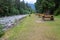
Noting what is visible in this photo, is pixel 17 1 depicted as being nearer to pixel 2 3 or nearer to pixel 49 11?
pixel 2 3

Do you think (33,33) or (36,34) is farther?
(33,33)

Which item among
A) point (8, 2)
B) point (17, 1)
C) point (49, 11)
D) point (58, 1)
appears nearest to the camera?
point (58, 1)

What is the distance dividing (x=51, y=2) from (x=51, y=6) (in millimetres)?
1004

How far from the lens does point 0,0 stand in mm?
68625

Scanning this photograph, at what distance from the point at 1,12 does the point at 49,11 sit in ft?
74.3

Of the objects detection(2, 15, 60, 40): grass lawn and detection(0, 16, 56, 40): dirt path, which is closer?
detection(0, 16, 56, 40): dirt path

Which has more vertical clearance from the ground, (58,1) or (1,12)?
(58,1)

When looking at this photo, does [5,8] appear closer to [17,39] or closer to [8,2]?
[8,2]

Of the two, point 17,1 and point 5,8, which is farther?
point 17,1

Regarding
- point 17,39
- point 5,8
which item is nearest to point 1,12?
point 5,8

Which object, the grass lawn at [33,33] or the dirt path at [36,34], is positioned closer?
the dirt path at [36,34]

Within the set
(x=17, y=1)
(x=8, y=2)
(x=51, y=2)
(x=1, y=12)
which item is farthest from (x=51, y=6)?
(x=17, y=1)

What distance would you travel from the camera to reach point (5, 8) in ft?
231

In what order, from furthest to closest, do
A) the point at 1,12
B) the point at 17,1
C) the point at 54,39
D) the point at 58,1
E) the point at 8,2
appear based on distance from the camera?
the point at 17,1
the point at 8,2
the point at 1,12
the point at 58,1
the point at 54,39
